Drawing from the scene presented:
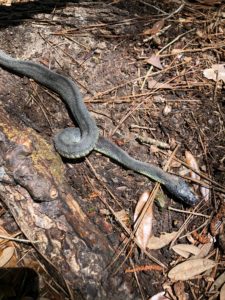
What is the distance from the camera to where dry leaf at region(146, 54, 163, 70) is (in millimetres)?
3668

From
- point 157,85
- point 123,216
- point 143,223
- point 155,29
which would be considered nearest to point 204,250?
point 143,223

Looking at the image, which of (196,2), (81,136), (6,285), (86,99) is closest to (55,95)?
(86,99)

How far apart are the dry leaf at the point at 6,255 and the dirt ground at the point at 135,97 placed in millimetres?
90

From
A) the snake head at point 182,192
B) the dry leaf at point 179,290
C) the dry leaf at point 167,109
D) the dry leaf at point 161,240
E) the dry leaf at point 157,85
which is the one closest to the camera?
the dry leaf at point 179,290

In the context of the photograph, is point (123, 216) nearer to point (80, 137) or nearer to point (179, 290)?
point (179, 290)

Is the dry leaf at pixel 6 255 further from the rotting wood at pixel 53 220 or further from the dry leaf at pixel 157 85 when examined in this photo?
the dry leaf at pixel 157 85

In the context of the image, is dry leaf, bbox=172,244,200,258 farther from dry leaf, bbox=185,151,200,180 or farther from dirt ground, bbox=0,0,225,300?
dry leaf, bbox=185,151,200,180

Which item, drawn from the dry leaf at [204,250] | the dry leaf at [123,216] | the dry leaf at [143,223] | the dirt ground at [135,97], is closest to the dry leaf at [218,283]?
the dirt ground at [135,97]

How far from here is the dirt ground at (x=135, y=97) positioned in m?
2.76

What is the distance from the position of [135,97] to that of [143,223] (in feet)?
3.87

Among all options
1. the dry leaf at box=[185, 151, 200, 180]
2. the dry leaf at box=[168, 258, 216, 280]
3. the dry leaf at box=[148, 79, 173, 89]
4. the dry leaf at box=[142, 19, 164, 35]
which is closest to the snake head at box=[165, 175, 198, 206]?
the dry leaf at box=[185, 151, 200, 180]

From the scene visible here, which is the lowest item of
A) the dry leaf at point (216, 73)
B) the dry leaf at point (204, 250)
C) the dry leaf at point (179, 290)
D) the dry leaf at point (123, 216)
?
the dry leaf at point (204, 250)

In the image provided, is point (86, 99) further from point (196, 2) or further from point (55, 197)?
point (196, 2)

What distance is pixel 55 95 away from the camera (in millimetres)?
3373
